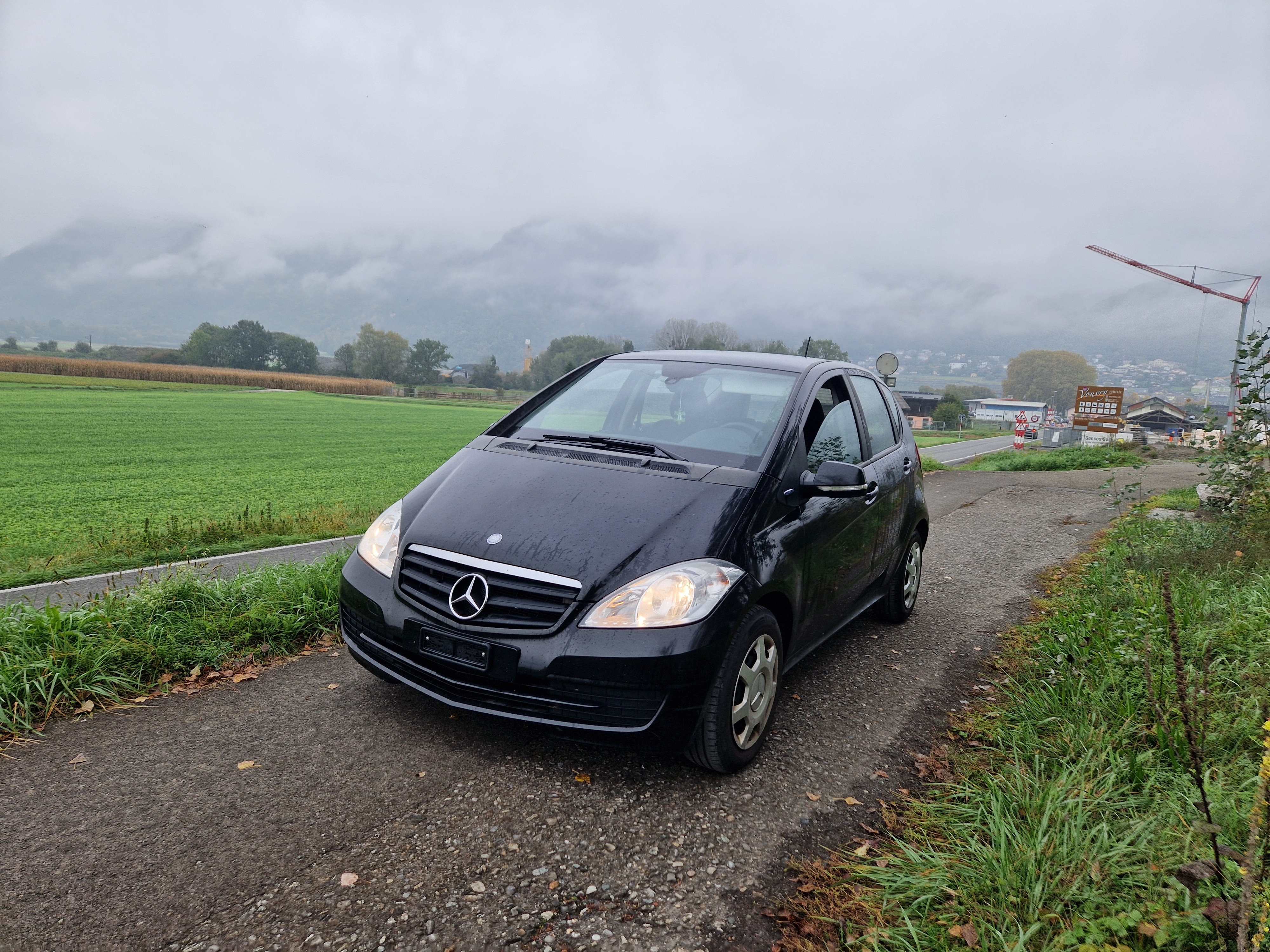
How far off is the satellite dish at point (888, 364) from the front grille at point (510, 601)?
14.3 m

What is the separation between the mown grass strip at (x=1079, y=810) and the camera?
220cm

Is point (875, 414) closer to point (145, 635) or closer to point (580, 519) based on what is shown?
point (580, 519)

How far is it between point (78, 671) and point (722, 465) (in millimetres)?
3366

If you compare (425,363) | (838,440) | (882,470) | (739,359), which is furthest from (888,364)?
(425,363)

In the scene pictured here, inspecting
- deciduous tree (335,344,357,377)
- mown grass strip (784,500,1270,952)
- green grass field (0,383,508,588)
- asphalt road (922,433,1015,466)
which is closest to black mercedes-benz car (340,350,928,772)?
mown grass strip (784,500,1270,952)

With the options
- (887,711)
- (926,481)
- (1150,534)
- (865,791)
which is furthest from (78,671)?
(926,481)

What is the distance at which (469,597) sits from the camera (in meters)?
3.01

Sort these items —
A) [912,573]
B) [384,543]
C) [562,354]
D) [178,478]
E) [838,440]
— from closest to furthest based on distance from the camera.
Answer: [384,543], [838,440], [912,573], [178,478], [562,354]

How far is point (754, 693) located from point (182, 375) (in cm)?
8665

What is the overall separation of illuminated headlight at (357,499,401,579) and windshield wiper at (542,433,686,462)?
875 millimetres

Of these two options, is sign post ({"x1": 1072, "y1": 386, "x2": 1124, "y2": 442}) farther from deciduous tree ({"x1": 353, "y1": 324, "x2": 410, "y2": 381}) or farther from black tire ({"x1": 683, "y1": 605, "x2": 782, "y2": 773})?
deciduous tree ({"x1": 353, "y1": 324, "x2": 410, "y2": 381})

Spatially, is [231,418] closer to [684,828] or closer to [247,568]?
[247,568]

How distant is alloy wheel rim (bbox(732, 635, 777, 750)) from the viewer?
3129mm

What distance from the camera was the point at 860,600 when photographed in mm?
4691
